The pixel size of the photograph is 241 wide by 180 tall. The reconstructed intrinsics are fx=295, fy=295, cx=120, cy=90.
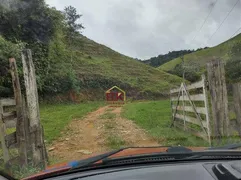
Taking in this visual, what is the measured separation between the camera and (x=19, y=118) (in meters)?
4.11

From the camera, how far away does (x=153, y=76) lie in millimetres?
34844

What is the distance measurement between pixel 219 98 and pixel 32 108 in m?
2.91

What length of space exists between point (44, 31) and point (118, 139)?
12.8 m

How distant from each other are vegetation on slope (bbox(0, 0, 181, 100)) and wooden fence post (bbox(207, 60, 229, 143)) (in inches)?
410

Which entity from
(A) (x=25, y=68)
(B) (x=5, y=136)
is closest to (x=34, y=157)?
(B) (x=5, y=136)

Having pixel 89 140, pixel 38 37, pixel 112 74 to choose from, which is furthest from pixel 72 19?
pixel 89 140

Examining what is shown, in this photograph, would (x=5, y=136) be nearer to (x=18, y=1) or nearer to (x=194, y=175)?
(x=194, y=175)

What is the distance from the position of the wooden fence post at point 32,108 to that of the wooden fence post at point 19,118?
0.51 ft

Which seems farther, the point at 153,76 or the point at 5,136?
the point at 153,76

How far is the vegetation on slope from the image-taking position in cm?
1694

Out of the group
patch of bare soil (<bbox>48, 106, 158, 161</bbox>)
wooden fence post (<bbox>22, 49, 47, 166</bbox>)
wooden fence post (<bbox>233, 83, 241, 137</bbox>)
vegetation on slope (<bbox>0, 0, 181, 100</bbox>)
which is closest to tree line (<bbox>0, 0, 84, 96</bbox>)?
vegetation on slope (<bbox>0, 0, 181, 100</bbox>)

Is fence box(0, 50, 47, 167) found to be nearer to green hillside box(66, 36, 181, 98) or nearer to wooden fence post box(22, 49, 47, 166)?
wooden fence post box(22, 49, 47, 166)

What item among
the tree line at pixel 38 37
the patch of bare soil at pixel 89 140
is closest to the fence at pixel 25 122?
the patch of bare soil at pixel 89 140

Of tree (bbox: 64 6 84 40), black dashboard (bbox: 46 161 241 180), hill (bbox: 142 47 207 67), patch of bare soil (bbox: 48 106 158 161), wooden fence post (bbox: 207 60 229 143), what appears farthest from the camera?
Answer: hill (bbox: 142 47 207 67)
